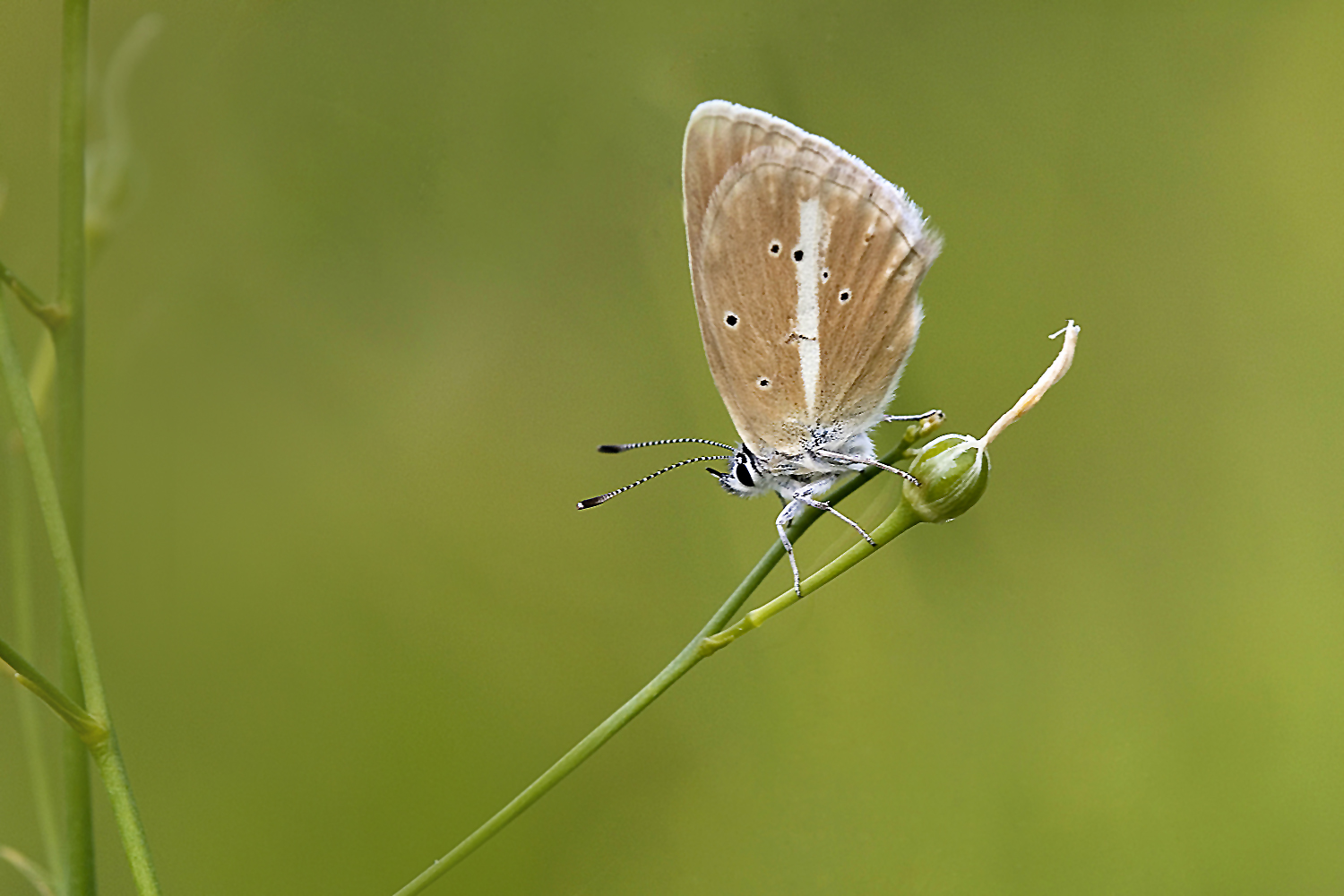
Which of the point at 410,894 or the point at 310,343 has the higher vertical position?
the point at 310,343

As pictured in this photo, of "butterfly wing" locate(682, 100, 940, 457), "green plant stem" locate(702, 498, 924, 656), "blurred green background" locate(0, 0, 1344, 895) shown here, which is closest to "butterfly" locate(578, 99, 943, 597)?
"butterfly wing" locate(682, 100, 940, 457)

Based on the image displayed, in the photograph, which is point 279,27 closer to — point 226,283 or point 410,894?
point 226,283

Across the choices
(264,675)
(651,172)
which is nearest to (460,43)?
(651,172)

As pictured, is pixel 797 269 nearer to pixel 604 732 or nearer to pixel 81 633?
pixel 604 732

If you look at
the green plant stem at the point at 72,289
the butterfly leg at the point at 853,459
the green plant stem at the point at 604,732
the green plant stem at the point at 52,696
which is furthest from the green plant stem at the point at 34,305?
the butterfly leg at the point at 853,459

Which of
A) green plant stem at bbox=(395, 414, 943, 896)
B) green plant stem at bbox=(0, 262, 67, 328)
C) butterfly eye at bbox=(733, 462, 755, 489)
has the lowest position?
green plant stem at bbox=(395, 414, 943, 896)

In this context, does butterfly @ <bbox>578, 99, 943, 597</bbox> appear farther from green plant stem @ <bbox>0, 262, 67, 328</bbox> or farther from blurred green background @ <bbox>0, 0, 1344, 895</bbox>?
green plant stem @ <bbox>0, 262, 67, 328</bbox>

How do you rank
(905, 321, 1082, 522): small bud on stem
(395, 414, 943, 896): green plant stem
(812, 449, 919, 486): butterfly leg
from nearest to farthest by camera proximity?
(395, 414, 943, 896): green plant stem → (905, 321, 1082, 522): small bud on stem → (812, 449, 919, 486): butterfly leg

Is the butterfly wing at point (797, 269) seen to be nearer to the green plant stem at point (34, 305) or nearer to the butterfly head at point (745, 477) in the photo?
the butterfly head at point (745, 477)
